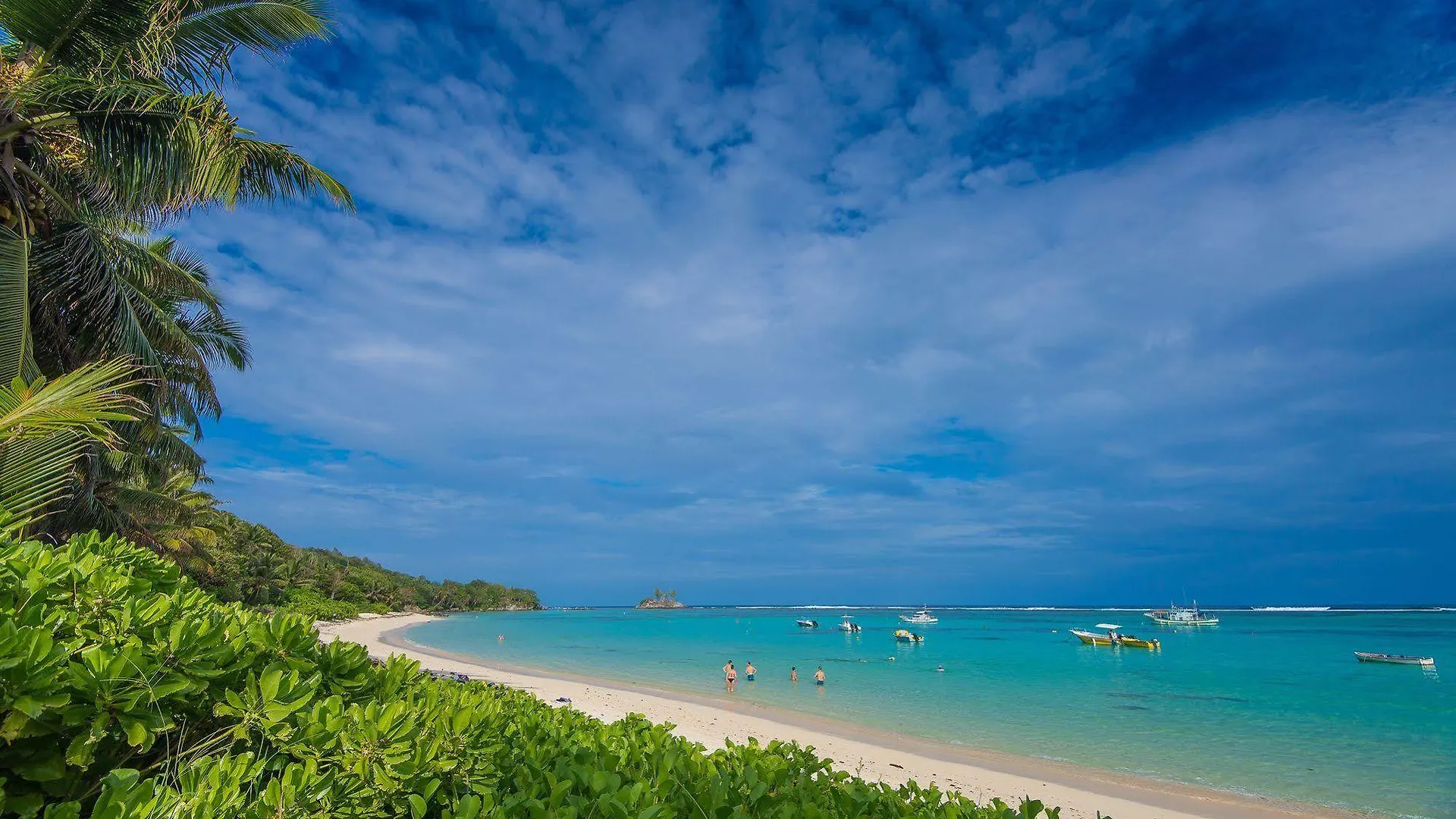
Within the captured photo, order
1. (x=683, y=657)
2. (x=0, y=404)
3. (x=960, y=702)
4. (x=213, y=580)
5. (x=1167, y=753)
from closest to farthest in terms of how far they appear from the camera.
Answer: (x=0, y=404) < (x=1167, y=753) < (x=960, y=702) < (x=213, y=580) < (x=683, y=657)

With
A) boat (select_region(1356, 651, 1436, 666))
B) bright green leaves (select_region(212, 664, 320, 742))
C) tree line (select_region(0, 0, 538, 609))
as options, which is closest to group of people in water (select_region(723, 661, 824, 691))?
tree line (select_region(0, 0, 538, 609))

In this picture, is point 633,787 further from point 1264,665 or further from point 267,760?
point 1264,665

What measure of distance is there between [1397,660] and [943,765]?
1506 inches

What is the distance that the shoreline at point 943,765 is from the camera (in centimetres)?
1109

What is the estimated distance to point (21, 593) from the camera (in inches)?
76.8

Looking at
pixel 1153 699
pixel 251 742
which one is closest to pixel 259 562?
pixel 1153 699

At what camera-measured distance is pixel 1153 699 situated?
23438 millimetres

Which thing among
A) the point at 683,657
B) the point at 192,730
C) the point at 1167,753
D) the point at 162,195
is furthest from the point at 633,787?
the point at 683,657

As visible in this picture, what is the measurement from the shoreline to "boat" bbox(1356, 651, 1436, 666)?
32.3m

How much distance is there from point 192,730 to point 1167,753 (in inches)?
762

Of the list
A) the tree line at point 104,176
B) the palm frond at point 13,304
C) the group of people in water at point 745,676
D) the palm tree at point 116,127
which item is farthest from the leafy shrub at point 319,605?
the palm frond at point 13,304

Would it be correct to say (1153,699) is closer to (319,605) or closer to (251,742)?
(251,742)

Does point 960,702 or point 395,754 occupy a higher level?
point 395,754

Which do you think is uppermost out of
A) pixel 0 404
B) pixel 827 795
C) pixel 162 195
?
pixel 162 195
